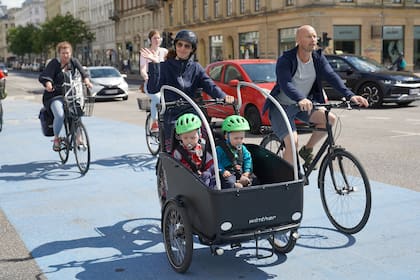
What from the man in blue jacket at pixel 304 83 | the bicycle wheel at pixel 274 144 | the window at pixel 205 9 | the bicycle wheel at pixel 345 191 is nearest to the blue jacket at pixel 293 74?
the man in blue jacket at pixel 304 83

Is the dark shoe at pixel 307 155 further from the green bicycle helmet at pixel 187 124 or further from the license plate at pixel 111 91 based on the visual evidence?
the license plate at pixel 111 91

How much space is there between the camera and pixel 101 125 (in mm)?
14055

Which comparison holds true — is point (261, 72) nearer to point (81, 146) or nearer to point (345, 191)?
point (81, 146)

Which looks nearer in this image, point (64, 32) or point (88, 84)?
point (88, 84)

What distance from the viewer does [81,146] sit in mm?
7883

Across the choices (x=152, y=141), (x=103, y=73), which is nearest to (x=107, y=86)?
(x=103, y=73)

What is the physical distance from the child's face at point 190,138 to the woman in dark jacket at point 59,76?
3.98 meters

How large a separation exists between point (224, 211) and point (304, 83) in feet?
6.53

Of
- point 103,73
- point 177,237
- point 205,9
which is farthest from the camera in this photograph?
point 205,9

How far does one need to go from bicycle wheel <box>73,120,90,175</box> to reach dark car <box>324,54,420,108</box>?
1069 centimetres

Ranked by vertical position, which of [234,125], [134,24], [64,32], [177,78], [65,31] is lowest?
[234,125]

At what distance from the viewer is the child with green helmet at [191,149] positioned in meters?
4.20

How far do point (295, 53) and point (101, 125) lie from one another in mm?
9581

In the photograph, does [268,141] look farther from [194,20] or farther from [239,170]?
[194,20]
